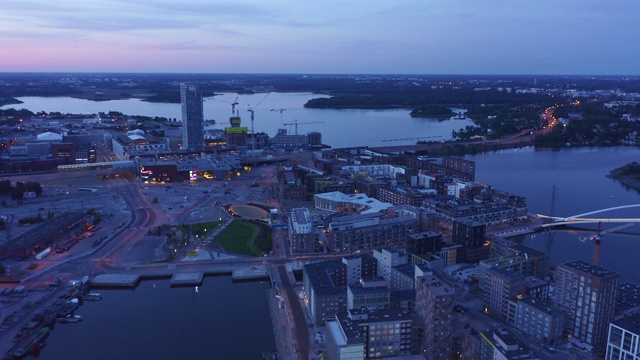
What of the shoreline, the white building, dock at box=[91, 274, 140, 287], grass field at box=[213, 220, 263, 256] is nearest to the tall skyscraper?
the white building

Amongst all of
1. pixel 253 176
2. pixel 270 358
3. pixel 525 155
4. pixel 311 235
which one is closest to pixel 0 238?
pixel 311 235

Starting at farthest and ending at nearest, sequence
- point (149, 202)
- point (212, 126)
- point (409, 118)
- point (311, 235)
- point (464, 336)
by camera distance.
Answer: point (409, 118)
point (212, 126)
point (149, 202)
point (311, 235)
point (464, 336)

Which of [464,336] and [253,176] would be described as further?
[253,176]

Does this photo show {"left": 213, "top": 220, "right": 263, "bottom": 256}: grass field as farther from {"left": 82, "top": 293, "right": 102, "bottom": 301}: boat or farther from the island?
the island

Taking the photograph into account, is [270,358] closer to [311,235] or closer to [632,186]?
[311,235]

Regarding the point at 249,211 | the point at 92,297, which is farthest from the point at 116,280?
the point at 249,211
